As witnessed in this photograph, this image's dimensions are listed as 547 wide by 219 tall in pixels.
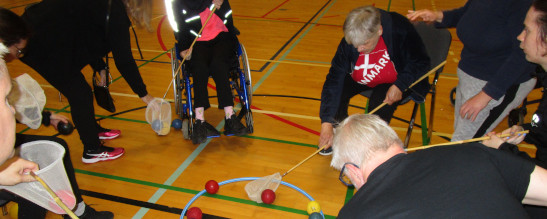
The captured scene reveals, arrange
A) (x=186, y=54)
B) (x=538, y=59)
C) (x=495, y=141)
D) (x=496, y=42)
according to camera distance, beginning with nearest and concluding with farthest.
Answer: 1. (x=538, y=59)
2. (x=495, y=141)
3. (x=496, y=42)
4. (x=186, y=54)

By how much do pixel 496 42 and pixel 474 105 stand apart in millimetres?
357

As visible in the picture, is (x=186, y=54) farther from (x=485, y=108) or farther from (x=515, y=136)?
(x=515, y=136)

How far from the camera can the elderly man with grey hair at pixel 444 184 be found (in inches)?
36.4

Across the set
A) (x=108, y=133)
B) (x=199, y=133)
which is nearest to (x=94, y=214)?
(x=199, y=133)

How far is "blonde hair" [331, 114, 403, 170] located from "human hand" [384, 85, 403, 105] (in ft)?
3.59

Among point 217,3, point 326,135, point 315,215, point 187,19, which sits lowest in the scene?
point 315,215

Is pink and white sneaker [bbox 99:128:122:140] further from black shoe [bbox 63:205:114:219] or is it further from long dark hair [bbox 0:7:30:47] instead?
long dark hair [bbox 0:7:30:47]

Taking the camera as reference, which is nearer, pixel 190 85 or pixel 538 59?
pixel 538 59

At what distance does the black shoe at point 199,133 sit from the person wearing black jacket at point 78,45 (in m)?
0.57

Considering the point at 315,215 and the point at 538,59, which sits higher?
the point at 538,59

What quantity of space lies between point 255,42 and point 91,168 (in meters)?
3.40

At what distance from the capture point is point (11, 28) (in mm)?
1691

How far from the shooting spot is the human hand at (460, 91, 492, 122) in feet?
6.55

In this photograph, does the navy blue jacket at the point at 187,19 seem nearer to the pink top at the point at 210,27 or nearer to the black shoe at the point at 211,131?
the pink top at the point at 210,27
